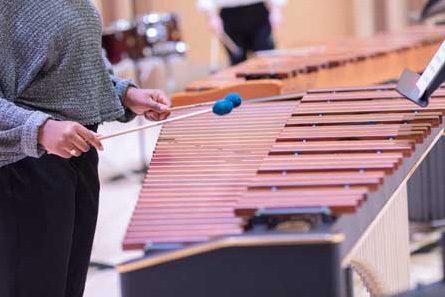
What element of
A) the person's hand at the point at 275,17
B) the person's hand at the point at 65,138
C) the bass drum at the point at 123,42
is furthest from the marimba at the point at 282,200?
the person's hand at the point at 275,17

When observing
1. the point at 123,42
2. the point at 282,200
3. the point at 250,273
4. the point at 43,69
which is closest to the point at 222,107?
the point at 43,69

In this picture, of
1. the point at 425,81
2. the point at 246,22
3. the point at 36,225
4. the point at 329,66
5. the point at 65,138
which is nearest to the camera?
the point at 65,138

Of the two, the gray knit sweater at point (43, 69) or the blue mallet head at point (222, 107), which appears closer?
the gray knit sweater at point (43, 69)

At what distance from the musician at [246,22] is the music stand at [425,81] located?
3.96 meters

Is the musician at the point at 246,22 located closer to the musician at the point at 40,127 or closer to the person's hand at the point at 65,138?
the musician at the point at 40,127

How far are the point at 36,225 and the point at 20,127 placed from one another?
25 cm

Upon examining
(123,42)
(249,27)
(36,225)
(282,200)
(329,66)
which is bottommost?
(249,27)

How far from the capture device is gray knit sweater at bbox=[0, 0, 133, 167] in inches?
89.7

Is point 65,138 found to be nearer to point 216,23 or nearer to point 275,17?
point 275,17

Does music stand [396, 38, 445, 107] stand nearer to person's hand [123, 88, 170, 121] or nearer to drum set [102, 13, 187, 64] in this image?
person's hand [123, 88, 170, 121]

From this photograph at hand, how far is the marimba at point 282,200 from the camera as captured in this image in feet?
6.12

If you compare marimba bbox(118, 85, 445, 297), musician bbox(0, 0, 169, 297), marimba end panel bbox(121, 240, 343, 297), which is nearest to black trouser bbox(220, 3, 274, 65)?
marimba bbox(118, 85, 445, 297)

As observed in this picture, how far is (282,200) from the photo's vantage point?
2.02 m

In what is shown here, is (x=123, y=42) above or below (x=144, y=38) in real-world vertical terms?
above
